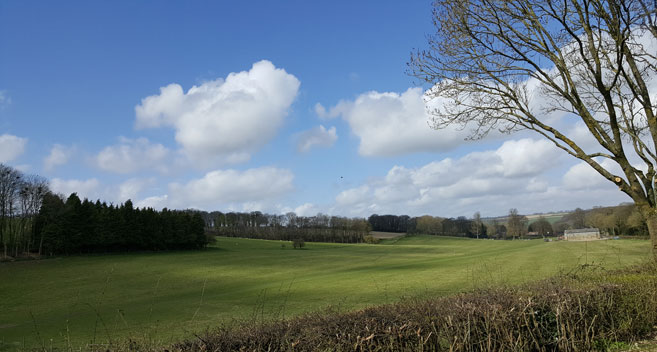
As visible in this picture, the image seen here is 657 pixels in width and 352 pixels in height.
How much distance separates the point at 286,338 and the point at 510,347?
10.4ft

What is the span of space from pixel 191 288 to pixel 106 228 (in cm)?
3936

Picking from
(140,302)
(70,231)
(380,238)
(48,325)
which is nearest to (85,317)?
(48,325)

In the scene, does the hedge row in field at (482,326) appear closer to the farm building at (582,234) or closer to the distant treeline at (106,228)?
the distant treeline at (106,228)

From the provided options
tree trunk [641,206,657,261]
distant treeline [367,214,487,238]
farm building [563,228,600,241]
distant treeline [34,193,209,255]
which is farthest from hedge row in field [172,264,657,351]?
distant treeline [367,214,487,238]

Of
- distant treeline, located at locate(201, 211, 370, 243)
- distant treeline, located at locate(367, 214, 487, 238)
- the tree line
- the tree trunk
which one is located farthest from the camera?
distant treeline, located at locate(367, 214, 487, 238)

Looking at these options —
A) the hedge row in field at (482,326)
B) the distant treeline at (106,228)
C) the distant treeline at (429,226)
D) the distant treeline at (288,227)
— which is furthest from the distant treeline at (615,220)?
the distant treeline at (106,228)

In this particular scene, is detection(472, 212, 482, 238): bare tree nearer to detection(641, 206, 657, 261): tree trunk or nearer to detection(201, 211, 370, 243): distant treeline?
detection(201, 211, 370, 243): distant treeline

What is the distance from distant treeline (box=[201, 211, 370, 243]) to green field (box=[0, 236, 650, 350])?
7058 centimetres

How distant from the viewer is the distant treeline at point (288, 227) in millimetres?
135875

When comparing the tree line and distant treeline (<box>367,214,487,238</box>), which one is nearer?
the tree line

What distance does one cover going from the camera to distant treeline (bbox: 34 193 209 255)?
62.4 metres

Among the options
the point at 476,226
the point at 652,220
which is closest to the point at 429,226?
the point at 476,226

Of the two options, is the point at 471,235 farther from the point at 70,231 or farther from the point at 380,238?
the point at 70,231

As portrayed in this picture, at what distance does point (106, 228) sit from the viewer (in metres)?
66.5
